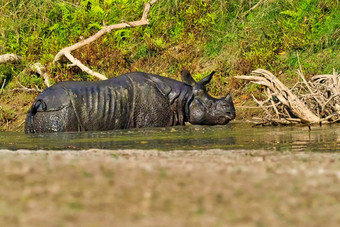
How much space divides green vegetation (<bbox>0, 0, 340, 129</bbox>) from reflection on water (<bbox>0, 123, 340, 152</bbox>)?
292 cm

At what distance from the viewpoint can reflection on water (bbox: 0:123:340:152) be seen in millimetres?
10195

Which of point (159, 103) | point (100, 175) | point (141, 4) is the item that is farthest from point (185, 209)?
point (141, 4)

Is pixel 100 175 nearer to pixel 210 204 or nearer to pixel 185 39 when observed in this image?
pixel 210 204

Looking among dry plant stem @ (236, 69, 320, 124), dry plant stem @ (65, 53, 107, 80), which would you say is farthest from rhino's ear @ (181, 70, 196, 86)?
dry plant stem @ (236, 69, 320, 124)

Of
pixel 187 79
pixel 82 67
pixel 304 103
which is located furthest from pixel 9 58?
pixel 304 103

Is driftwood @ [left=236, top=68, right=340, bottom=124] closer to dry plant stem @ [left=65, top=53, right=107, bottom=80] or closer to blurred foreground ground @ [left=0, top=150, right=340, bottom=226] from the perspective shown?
dry plant stem @ [left=65, top=53, right=107, bottom=80]

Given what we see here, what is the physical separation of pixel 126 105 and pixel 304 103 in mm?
3400

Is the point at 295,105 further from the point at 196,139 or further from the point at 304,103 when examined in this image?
the point at 196,139

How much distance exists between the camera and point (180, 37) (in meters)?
17.5

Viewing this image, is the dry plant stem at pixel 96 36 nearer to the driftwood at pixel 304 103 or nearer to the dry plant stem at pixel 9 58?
the dry plant stem at pixel 9 58

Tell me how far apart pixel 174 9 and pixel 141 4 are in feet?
2.74

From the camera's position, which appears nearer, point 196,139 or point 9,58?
point 196,139

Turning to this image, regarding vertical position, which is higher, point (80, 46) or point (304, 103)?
point (80, 46)

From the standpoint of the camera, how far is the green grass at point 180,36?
16.2 m
